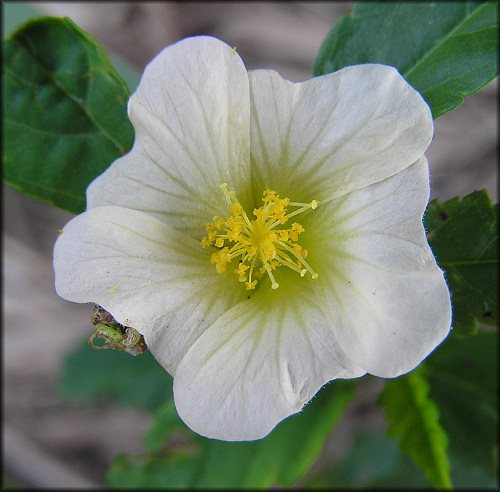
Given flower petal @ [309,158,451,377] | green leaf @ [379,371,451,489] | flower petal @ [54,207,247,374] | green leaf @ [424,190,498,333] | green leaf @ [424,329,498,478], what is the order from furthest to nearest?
green leaf @ [424,329,498,478]
green leaf @ [379,371,451,489]
green leaf @ [424,190,498,333]
flower petal @ [54,207,247,374]
flower petal @ [309,158,451,377]

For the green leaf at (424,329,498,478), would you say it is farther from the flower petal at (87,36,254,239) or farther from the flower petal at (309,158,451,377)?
the flower petal at (87,36,254,239)

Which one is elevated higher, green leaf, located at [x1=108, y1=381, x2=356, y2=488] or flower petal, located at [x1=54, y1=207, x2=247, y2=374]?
flower petal, located at [x1=54, y1=207, x2=247, y2=374]

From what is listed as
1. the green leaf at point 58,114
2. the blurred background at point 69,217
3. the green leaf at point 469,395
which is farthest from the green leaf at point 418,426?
the blurred background at point 69,217

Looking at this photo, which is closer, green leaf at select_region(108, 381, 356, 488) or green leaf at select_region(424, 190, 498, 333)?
green leaf at select_region(424, 190, 498, 333)

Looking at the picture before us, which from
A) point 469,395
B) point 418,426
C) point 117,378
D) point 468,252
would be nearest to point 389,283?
point 468,252

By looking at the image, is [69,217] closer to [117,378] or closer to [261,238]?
[117,378]

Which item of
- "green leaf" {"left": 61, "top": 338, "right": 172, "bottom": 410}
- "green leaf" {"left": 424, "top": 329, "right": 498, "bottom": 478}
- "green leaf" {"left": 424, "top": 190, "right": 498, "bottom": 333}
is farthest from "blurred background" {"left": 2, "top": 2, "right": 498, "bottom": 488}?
"green leaf" {"left": 424, "top": 190, "right": 498, "bottom": 333}
